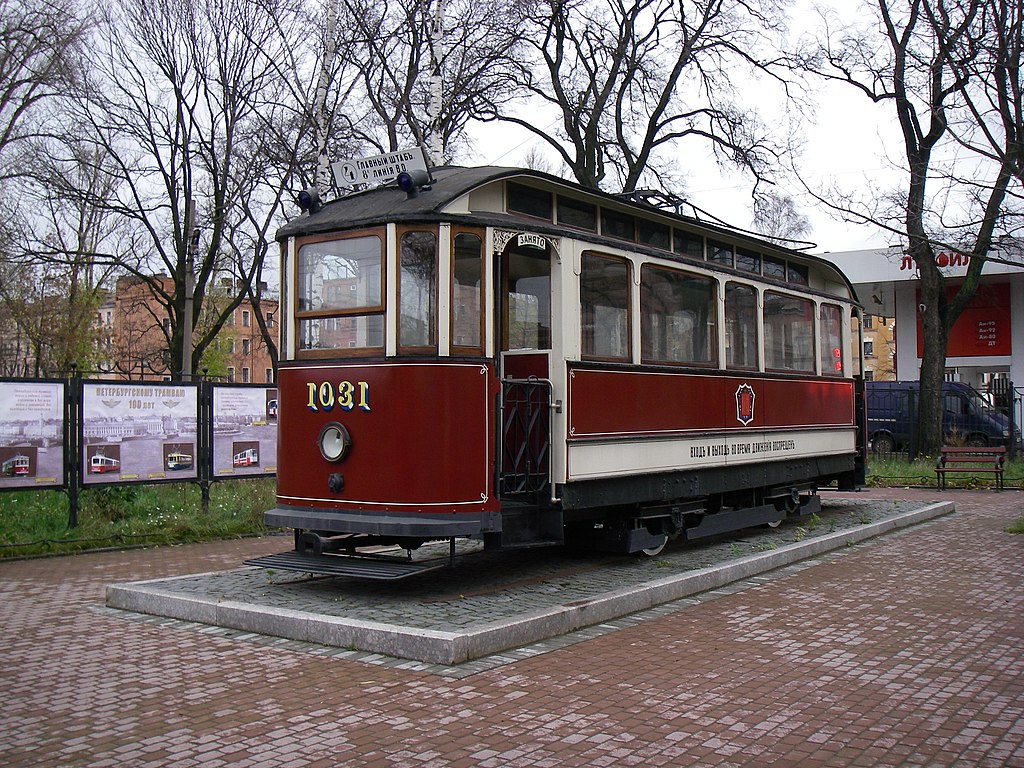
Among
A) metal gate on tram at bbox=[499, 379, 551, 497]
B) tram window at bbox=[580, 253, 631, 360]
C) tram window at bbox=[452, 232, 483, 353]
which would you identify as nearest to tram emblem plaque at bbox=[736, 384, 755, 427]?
tram window at bbox=[580, 253, 631, 360]

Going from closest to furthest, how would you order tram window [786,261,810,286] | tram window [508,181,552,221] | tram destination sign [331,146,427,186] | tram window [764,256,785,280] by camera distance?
tram destination sign [331,146,427,186]
tram window [508,181,552,221]
tram window [764,256,785,280]
tram window [786,261,810,286]

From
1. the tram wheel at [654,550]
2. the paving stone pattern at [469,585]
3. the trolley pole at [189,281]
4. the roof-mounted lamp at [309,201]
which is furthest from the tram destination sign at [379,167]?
the trolley pole at [189,281]

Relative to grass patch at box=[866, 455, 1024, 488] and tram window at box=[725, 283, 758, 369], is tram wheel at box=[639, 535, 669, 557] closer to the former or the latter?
tram window at box=[725, 283, 758, 369]

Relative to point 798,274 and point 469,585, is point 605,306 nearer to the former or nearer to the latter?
point 469,585

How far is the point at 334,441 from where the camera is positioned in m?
8.57

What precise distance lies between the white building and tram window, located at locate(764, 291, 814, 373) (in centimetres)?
1728

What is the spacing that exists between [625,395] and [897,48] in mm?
14732

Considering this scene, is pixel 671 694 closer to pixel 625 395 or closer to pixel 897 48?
pixel 625 395

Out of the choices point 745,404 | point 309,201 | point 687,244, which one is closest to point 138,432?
point 309,201

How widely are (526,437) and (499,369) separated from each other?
2.07 ft

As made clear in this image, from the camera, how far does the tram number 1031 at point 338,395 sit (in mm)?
8422

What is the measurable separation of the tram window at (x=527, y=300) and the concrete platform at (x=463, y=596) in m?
2.22

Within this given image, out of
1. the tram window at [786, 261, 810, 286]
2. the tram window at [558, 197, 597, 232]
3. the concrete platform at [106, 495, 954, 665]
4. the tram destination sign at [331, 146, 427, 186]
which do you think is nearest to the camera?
the concrete platform at [106, 495, 954, 665]

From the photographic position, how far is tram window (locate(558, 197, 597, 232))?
9719 mm
